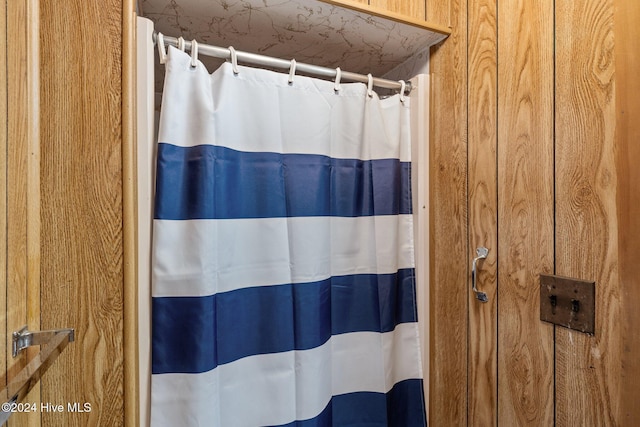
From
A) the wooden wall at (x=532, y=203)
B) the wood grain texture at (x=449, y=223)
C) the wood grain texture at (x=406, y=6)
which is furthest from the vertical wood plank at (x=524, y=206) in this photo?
the wood grain texture at (x=406, y=6)

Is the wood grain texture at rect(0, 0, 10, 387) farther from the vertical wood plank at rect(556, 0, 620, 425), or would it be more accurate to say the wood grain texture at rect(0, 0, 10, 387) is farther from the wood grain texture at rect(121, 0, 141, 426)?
the vertical wood plank at rect(556, 0, 620, 425)

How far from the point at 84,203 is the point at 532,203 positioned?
1.11m

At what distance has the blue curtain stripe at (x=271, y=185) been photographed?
33.3 inches

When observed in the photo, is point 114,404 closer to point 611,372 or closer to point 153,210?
point 153,210

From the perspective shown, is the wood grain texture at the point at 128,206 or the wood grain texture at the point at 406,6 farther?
the wood grain texture at the point at 406,6

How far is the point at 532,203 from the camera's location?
0.80m

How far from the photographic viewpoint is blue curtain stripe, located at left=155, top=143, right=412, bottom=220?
0.85m

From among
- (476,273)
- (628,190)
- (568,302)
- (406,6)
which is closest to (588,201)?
(628,190)

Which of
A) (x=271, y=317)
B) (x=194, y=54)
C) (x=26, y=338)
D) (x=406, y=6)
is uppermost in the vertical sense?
(x=406, y=6)

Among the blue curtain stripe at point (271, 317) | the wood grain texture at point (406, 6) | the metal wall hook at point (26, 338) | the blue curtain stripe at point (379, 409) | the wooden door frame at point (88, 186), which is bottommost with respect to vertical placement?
the blue curtain stripe at point (379, 409)

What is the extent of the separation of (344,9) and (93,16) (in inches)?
25.2

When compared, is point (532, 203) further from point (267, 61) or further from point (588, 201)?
point (267, 61)

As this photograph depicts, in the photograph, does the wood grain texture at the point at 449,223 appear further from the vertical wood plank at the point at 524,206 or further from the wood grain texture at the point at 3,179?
the wood grain texture at the point at 3,179

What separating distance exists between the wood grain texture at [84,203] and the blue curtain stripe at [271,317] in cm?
14
